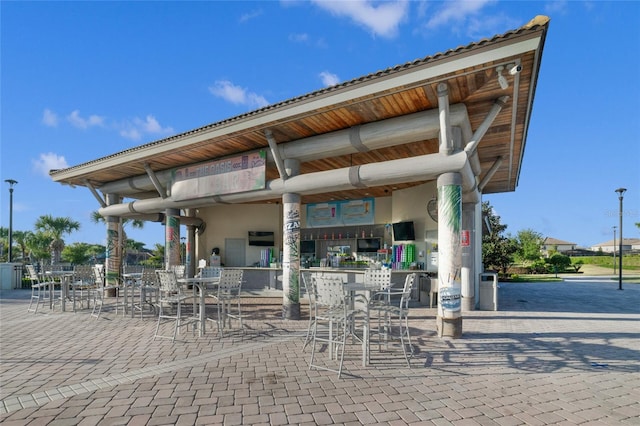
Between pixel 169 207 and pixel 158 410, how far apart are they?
7.75 metres

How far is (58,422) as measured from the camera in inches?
115

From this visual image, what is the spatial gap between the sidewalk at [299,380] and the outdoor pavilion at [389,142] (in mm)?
1467

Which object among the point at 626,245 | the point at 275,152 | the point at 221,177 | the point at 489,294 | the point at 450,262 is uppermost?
the point at 275,152

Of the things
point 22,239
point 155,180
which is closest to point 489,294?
point 155,180

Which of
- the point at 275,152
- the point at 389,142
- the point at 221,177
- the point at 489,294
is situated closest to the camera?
the point at 389,142

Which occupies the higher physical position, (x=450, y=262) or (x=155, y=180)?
(x=155, y=180)

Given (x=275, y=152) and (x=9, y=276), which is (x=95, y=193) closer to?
(x=9, y=276)

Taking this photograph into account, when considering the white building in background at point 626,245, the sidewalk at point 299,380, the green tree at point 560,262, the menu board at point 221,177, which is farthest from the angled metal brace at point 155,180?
the white building in background at point 626,245

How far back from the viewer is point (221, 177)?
888cm

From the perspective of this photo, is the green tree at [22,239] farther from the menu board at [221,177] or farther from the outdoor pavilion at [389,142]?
the menu board at [221,177]

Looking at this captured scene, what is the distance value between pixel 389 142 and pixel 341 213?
582 cm

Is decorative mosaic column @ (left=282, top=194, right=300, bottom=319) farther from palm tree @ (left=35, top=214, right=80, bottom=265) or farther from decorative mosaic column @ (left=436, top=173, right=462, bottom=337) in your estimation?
palm tree @ (left=35, top=214, right=80, bottom=265)

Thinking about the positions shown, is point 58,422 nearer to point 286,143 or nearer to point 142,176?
point 286,143

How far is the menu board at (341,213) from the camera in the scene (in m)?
11.9
